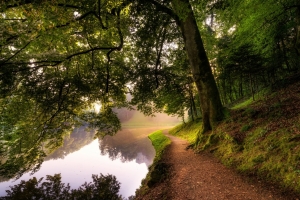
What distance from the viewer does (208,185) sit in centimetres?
549

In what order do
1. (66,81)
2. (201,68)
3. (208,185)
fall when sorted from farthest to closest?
1. (201,68)
2. (66,81)
3. (208,185)

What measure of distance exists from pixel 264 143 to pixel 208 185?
7.68 feet

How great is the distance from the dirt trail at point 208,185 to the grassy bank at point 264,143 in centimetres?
34

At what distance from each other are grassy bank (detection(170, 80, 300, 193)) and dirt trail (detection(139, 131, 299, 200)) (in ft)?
1.11

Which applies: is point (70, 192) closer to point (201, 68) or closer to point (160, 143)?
point (201, 68)

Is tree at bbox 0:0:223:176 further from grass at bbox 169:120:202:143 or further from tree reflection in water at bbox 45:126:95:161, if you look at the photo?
grass at bbox 169:120:202:143

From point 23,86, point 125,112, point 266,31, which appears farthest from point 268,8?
point 125,112

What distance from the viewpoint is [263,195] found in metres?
4.26

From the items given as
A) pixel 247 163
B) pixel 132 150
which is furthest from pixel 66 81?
pixel 132 150

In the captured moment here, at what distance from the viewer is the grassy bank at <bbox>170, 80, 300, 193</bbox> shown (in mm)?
4500

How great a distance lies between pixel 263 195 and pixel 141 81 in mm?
8217

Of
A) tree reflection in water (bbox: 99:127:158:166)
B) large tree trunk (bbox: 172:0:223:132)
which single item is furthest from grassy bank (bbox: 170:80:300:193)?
tree reflection in water (bbox: 99:127:158:166)

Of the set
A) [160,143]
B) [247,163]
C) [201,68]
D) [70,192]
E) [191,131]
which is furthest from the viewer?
[160,143]

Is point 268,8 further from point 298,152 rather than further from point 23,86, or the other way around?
point 23,86
